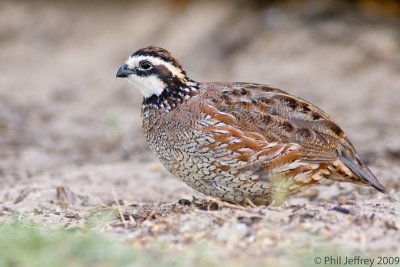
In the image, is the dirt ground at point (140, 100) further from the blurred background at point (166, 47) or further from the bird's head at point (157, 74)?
the bird's head at point (157, 74)

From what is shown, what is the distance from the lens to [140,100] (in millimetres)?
12602

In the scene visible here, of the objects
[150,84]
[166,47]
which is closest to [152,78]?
[150,84]

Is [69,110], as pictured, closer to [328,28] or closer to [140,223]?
[328,28]

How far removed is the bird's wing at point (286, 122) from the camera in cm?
667

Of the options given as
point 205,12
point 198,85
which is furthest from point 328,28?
point 198,85

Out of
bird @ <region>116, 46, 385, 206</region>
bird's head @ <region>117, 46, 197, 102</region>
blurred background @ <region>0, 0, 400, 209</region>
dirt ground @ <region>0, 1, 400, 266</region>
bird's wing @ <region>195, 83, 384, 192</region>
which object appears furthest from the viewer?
blurred background @ <region>0, 0, 400, 209</region>

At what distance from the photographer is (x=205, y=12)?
44.2 ft

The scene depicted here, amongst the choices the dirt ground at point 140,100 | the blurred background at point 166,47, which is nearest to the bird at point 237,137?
the dirt ground at point 140,100

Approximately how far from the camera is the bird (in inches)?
254

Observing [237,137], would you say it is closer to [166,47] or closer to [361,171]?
[361,171]

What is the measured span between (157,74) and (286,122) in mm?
1061

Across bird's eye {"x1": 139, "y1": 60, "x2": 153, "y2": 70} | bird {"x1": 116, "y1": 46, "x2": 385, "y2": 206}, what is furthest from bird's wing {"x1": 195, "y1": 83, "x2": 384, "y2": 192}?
bird's eye {"x1": 139, "y1": 60, "x2": 153, "y2": 70}

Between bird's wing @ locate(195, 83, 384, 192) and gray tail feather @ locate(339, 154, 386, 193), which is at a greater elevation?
bird's wing @ locate(195, 83, 384, 192)

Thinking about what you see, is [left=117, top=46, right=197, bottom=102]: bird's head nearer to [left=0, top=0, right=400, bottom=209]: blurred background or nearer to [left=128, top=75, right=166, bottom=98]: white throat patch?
[left=128, top=75, right=166, bottom=98]: white throat patch
